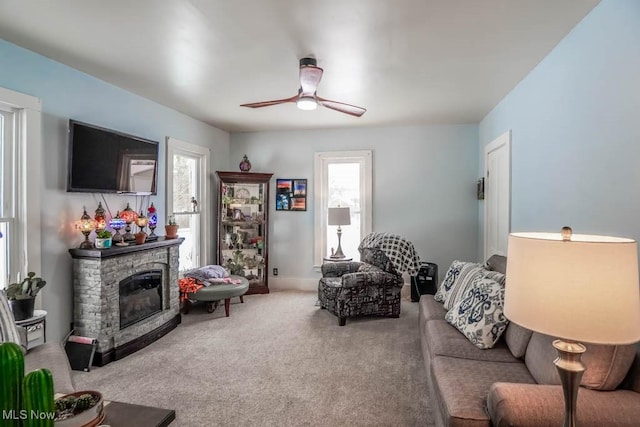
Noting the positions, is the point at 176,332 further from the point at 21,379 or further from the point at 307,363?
the point at 21,379

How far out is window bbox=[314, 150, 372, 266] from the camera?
5355 millimetres

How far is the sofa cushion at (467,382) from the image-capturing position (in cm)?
153

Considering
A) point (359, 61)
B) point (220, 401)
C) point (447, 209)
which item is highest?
point (359, 61)

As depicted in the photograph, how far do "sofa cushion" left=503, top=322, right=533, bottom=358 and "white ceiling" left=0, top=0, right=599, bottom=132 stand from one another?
187 centimetres

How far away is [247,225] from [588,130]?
433cm

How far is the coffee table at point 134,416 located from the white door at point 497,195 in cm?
335

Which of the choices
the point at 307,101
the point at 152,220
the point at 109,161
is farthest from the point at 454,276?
the point at 109,161

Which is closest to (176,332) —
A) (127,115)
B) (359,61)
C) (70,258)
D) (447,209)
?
(70,258)

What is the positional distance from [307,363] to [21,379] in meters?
2.21

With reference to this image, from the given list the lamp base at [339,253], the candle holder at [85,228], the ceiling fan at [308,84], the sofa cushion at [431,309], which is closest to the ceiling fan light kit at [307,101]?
the ceiling fan at [308,84]

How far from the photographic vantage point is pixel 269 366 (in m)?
2.92

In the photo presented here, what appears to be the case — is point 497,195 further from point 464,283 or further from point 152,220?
point 152,220

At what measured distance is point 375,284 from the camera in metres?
4.03

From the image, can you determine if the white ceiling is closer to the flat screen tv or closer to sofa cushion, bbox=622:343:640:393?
the flat screen tv
